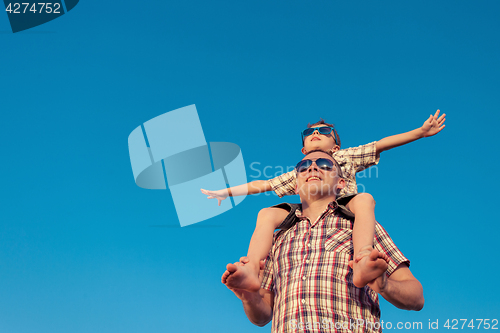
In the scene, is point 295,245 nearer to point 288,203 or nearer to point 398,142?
point 288,203

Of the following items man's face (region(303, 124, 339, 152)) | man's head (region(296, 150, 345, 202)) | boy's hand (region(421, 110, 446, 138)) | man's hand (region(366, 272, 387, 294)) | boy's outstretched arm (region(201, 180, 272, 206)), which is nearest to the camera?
man's hand (region(366, 272, 387, 294))

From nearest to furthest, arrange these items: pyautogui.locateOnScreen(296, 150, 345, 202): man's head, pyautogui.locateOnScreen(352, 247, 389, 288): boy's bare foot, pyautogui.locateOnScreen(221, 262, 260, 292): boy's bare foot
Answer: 1. pyautogui.locateOnScreen(352, 247, 389, 288): boy's bare foot
2. pyautogui.locateOnScreen(221, 262, 260, 292): boy's bare foot
3. pyautogui.locateOnScreen(296, 150, 345, 202): man's head

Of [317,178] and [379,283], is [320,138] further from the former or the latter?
[379,283]

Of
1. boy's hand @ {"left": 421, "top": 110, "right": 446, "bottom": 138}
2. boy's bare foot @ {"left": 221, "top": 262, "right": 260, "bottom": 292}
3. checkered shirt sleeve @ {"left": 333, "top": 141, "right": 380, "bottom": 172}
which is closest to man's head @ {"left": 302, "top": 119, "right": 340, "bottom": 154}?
checkered shirt sleeve @ {"left": 333, "top": 141, "right": 380, "bottom": 172}

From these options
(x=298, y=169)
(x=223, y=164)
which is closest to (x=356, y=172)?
(x=298, y=169)

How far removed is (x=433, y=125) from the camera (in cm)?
693

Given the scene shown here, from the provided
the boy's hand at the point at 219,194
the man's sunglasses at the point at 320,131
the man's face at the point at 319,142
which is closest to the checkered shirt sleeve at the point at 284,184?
the man's face at the point at 319,142

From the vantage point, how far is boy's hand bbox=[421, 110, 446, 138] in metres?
6.89

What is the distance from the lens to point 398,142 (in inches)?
278

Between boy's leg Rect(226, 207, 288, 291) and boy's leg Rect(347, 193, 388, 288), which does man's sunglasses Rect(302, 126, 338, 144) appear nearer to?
boy's leg Rect(226, 207, 288, 291)

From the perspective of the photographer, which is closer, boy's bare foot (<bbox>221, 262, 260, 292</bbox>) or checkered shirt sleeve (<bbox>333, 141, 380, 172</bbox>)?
boy's bare foot (<bbox>221, 262, 260, 292</bbox>)

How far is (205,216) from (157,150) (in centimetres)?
220

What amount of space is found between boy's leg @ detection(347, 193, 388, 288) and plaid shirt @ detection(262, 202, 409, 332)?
0.76ft

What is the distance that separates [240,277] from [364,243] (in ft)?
4.14
